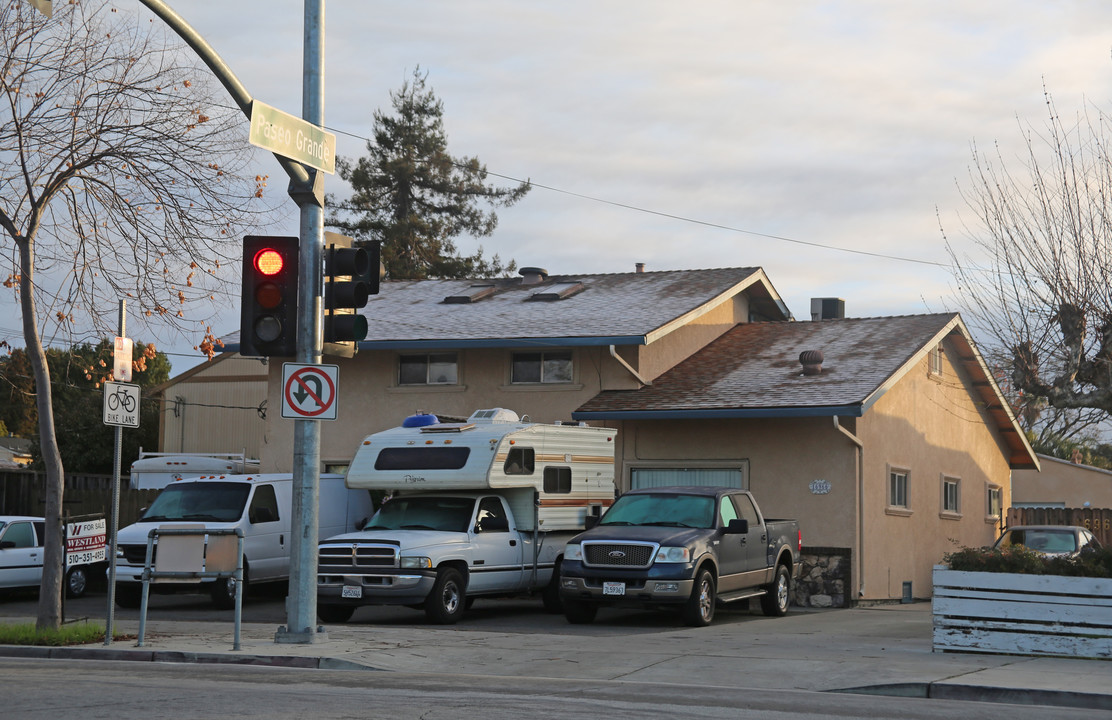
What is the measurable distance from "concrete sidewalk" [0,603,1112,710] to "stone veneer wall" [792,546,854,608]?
5296 millimetres

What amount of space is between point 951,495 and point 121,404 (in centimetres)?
1951

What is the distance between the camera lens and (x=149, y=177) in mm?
15594

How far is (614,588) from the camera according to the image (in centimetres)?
1720

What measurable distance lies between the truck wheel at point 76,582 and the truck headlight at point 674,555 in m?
11.3

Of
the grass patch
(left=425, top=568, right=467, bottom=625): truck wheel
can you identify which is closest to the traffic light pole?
the grass patch

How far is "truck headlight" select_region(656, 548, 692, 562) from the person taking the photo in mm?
17094

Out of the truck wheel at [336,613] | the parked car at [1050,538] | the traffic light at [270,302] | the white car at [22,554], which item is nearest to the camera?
the traffic light at [270,302]

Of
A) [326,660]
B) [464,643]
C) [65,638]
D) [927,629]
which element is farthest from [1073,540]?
[65,638]

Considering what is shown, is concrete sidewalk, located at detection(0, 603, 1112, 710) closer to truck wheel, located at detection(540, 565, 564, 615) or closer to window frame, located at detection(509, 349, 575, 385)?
truck wheel, located at detection(540, 565, 564, 615)

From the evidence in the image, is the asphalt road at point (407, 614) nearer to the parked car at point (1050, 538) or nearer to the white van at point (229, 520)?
the white van at point (229, 520)

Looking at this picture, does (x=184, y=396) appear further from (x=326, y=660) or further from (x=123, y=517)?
(x=326, y=660)

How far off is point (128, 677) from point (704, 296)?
1711 cm

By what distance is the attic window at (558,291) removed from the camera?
2797 centimetres

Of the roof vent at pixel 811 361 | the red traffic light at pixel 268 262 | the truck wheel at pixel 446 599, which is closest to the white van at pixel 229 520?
the truck wheel at pixel 446 599
